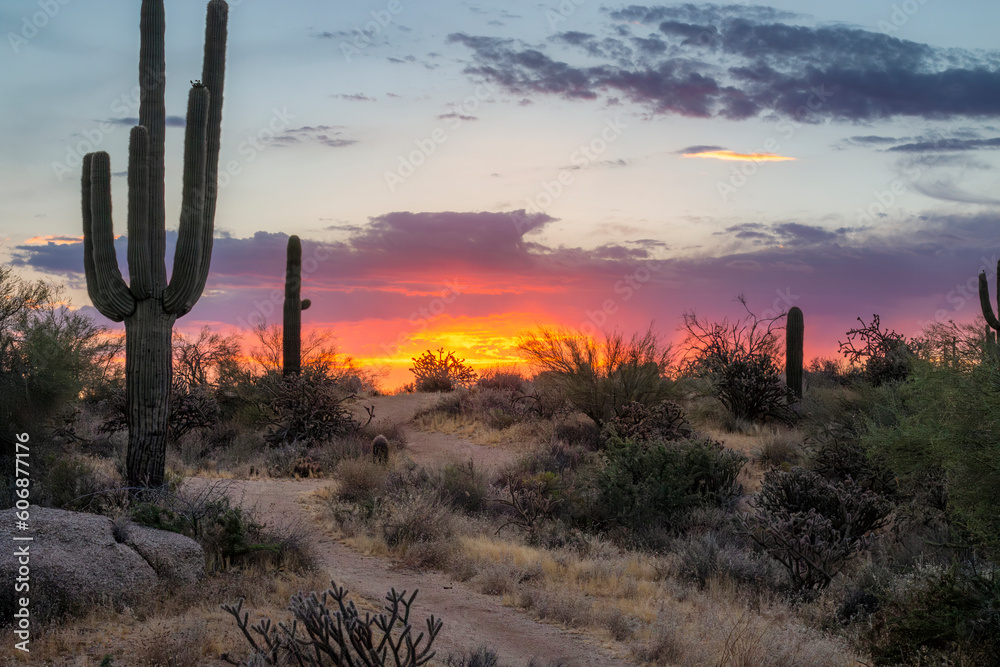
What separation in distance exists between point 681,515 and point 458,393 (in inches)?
539

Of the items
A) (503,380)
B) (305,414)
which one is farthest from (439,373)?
(305,414)

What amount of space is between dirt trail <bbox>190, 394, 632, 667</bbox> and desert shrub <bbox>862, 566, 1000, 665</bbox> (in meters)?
2.23

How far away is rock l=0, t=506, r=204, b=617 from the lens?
21.9 feet

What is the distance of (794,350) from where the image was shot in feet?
73.0

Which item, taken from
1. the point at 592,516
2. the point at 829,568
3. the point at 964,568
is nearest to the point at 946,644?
the point at 964,568

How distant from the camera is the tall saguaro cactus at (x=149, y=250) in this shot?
10406 mm

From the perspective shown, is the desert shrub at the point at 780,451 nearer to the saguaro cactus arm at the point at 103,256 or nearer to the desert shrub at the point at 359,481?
Answer: the desert shrub at the point at 359,481

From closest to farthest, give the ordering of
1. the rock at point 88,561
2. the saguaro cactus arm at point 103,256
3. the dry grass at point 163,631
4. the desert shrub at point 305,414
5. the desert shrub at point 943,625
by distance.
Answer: the dry grass at point 163,631
the desert shrub at point 943,625
the rock at point 88,561
the saguaro cactus arm at point 103,256
the desert shrub at point 305,414

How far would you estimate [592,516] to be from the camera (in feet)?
41.2

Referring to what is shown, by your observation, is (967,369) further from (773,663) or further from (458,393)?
(458,393)

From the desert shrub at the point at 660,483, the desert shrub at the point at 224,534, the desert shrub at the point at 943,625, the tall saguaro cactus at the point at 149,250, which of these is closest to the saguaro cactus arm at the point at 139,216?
the tall saguaro cactus at the point at 149,250

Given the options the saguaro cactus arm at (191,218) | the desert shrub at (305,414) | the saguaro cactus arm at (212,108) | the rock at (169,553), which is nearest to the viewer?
the rock at (169,553)

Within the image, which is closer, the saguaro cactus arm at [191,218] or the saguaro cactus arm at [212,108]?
the saguaro cactus arm at [191,218]

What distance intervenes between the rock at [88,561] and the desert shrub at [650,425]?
32.2 feet
